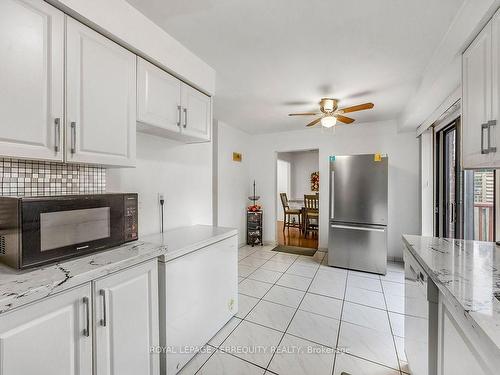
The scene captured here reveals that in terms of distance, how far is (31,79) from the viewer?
1.06m

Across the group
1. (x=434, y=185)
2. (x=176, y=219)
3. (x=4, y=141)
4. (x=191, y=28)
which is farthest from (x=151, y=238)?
(x=434, y=185)

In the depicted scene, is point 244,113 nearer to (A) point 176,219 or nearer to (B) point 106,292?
(A) point 176,219

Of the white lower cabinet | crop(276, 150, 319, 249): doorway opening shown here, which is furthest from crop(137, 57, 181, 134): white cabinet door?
crop(276, 150, 319, 249): doorway opening

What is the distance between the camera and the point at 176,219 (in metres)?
2.29

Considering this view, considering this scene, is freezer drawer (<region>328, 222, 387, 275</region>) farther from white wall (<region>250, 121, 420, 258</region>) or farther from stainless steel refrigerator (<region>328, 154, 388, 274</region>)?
white wall (<region>250, 121, 420, 258</region>)

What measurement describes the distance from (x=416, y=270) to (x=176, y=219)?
77.5 inches

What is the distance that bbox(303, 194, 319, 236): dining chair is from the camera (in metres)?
5.46

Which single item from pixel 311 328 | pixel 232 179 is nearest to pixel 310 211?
pixel 232 179

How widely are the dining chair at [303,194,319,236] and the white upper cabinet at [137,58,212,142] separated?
3.88 meters

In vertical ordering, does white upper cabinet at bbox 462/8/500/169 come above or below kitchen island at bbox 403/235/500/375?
above

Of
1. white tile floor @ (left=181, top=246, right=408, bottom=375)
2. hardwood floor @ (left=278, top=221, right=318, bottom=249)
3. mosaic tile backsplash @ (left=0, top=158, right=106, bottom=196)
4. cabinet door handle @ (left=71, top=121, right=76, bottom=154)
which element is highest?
cabinet door handle @ (left=71, top=121, right=76, bottom=154)

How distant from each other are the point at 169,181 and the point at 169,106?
29.4 inches

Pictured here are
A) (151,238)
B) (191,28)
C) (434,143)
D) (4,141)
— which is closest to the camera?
(4,141)

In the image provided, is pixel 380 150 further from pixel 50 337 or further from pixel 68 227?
pixel 50 337
